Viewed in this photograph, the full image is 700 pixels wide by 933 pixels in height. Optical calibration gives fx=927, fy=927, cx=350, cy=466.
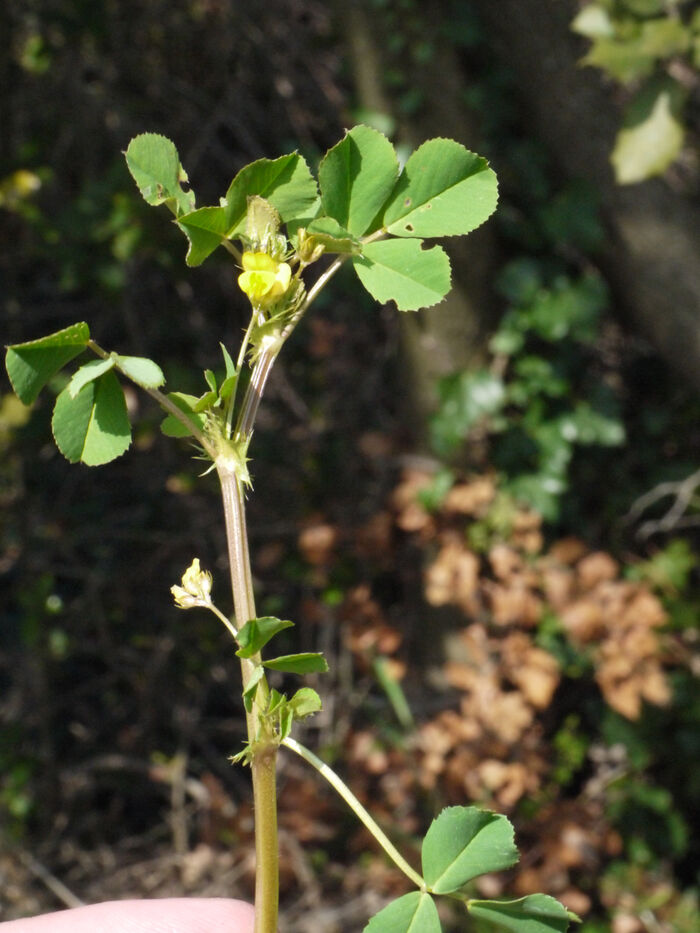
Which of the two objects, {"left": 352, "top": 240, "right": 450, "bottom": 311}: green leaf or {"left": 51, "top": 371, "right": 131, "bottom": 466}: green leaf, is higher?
{"left": 352, "top": 240, "right": 450, "bottom": 311}: green leaf

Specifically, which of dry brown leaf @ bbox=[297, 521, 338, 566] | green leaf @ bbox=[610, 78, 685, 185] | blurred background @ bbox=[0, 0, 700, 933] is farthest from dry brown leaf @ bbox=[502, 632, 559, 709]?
green leaf @ bbox=[610, 78, 685, 185]

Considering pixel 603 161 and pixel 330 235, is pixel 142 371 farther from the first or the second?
pixel 603 161

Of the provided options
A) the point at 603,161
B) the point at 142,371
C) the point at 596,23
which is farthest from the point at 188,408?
the point at 603,161

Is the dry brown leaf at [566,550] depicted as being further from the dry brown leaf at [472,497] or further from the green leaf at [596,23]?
the green leaf at [596,23]

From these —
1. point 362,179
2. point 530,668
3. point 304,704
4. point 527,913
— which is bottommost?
point 530,668

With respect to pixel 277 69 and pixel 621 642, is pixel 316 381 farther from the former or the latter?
pixel 621 642

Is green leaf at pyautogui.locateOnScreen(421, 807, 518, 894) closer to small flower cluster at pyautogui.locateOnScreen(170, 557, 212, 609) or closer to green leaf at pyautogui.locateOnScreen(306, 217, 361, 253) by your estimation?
small flower cluster at pyautogui.locateOnScreen(170, 557, 212, 609)
